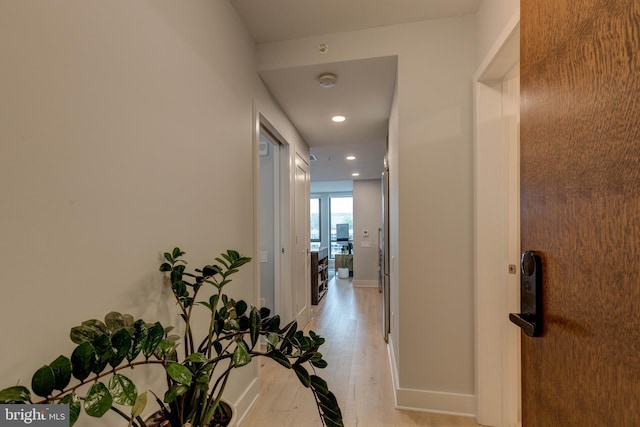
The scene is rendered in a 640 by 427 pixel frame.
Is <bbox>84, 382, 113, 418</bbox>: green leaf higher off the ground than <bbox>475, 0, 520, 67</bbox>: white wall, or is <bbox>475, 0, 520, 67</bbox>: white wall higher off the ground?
<bbox>475, 0, 520, 67</bbox>: white wall

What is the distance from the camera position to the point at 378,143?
4.12 m

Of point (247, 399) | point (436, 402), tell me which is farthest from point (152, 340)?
point (436, 402)

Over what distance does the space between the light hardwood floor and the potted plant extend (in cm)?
105

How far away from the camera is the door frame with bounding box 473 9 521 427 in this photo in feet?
5.72

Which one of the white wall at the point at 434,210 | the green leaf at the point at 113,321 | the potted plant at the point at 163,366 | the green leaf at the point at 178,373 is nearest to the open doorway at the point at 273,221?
the white wall at the point at 434,210

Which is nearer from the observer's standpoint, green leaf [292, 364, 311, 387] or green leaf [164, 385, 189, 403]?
green leaf [164, 385, 189, 403]

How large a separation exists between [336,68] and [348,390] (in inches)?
96.2

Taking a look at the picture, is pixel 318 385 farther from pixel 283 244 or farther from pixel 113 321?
pixel 283 244

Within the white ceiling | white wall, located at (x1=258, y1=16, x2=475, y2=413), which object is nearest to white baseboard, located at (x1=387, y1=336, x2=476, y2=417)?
white wall, located at (x1=258, y1=16, x2=475, y2=413)

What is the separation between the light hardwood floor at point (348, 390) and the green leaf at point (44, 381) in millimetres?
1634

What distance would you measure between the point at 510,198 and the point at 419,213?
1.74 ft

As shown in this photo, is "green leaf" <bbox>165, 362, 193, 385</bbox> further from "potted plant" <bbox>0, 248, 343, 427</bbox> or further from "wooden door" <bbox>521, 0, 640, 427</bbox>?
"wooden door" <bbox>521, 0, 640, 427</bbox>

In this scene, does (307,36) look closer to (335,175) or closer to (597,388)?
(597,388)

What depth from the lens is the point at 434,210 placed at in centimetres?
194
